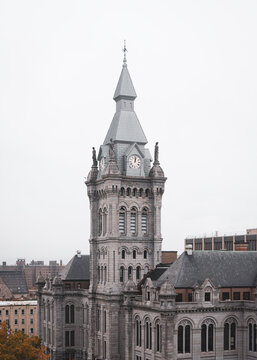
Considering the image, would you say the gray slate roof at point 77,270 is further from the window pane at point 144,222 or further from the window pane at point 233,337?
the window pane at point 233,337

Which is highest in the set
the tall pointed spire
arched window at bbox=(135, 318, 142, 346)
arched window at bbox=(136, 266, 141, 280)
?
the tall pointed spire

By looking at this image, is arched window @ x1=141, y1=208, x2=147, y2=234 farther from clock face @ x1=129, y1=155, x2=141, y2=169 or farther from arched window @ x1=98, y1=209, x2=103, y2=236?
clock face @ x1=129, y1=155, x2=141, y2=169

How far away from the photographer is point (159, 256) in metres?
104

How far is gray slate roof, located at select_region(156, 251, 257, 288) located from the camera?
3467 inches

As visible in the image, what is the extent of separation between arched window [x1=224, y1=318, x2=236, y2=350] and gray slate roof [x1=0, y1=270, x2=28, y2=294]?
4188 inches

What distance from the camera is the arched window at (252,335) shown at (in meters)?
86.7

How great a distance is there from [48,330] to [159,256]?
34.1 metres

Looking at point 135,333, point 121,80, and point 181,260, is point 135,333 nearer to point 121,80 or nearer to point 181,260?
point 181,260

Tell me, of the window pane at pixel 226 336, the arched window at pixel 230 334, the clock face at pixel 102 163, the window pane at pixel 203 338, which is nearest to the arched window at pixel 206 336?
the window pane at pixel 203 338

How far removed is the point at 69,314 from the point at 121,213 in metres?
28.5

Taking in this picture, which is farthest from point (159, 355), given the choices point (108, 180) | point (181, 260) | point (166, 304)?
point (108, 180)

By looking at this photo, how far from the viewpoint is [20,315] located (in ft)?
488

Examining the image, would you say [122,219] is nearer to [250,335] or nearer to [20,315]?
[250,335]

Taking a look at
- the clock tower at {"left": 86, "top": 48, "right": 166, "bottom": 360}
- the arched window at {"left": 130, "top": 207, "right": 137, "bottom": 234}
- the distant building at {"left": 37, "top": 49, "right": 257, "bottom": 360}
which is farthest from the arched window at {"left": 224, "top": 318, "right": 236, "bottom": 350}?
the arched window at {"left": 130, "top": 207, "right": 137, "bottom": 234}
